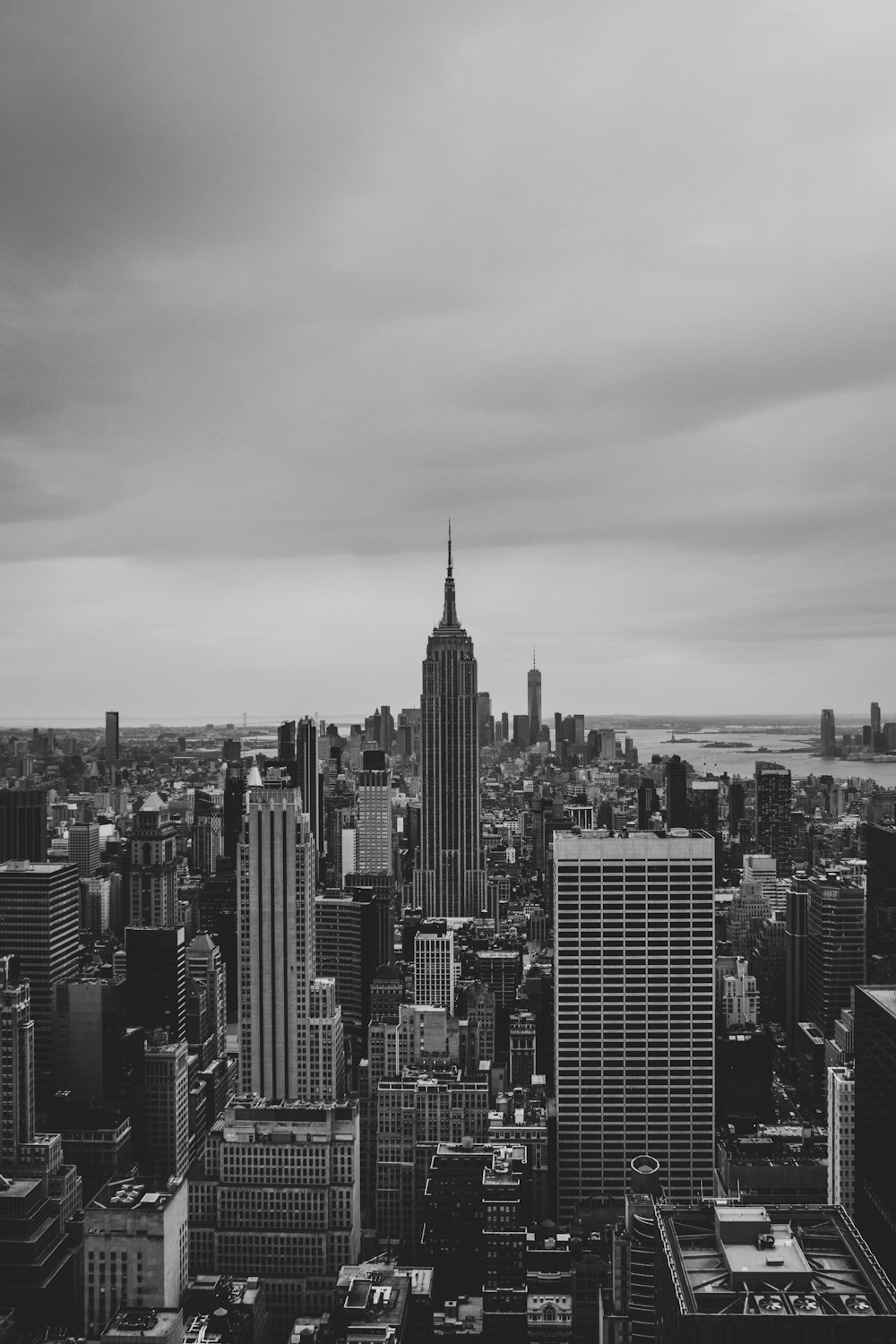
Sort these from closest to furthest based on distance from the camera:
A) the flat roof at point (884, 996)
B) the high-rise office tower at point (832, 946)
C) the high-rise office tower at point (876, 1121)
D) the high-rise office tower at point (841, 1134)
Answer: the high-rise office tower at point (876, 1121), the flat roof at point (884, 996), the high-rise office tower at point (841, 1134), the high-rise office tower at point (832, 946)

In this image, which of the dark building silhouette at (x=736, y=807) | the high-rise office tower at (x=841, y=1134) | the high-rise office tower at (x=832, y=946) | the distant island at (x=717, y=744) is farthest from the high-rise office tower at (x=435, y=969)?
the high-rise office tower at (x=841, y=1134)

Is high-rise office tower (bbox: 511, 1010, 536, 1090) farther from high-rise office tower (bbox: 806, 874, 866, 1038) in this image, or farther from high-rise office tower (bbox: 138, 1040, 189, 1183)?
high-rise office tower (bbox: 138, 1040, 189, 1183)

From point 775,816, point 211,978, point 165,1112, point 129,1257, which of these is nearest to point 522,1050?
point 211,978

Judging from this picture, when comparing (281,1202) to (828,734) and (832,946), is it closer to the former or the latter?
(828,734)

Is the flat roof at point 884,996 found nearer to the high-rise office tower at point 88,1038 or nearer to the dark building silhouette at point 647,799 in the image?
the high-rise office tower at point 88,1038

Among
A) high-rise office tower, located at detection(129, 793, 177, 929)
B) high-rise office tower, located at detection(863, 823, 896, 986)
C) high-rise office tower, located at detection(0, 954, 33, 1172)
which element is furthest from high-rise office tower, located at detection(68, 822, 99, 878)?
high-rise office tower, located at detection(863, 823, 896, 986)
